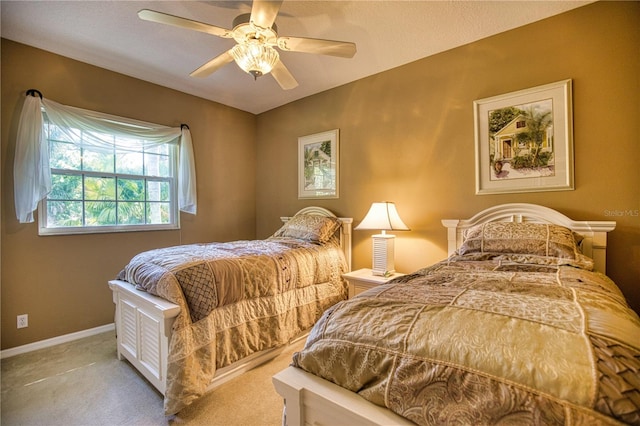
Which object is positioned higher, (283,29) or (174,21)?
(283,29)

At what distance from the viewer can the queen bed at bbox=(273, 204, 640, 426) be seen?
2.08ft

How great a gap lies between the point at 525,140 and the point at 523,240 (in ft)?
3.02

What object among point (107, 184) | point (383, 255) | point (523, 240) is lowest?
point (383, 255)

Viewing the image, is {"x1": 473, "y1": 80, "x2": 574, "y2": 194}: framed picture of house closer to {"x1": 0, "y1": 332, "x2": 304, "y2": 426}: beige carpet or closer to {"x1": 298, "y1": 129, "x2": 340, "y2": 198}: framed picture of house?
{"x1": 298, "y1": 129, "x2": 340, "y2": 198}: framed picture of house

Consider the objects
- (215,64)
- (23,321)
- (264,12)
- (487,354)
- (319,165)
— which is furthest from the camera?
(319,165)

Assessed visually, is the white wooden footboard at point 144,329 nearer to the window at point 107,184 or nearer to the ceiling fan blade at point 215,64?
the window at point 107,184

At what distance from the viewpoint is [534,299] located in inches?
39.5

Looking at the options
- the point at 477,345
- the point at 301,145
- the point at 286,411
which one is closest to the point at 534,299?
the point at 477,345

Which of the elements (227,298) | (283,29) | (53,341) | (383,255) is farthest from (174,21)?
(53,341)

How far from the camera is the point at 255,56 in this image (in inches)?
74.1

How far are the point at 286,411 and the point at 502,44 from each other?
3027 mm

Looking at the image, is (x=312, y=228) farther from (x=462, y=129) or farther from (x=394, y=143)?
(x=462, y=129)

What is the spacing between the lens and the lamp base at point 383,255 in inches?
108

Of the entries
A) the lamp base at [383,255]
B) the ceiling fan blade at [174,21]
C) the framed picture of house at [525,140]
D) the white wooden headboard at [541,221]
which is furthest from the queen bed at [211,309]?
the framed picture of house at [525,140]
